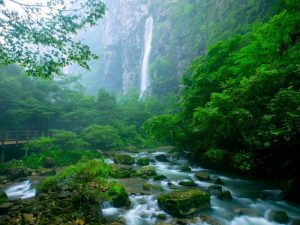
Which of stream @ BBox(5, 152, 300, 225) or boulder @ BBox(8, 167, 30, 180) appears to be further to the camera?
boulder @ BBox(8, 167, 30, 180)

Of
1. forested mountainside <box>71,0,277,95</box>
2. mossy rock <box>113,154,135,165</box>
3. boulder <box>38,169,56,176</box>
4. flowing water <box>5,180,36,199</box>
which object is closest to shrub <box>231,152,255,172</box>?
forested mountainside <box>71,0,277,95</box>

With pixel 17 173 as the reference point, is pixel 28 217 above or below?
below

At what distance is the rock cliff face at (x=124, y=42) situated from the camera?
73875 mm

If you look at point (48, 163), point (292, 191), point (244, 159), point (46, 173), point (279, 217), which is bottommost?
point (279, 217)

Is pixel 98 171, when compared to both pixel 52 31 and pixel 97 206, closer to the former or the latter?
pixel 97 206

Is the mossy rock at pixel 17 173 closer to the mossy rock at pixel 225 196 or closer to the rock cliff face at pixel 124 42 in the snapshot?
the mossy rock at pixel 225 196

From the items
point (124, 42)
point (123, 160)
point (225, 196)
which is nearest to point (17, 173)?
point (123, 160)

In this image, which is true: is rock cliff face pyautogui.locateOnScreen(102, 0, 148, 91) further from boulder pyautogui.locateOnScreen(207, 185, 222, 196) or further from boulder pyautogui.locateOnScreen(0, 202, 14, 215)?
boulder pyautogui.locateOnScreen(0, 202, 14, 215)

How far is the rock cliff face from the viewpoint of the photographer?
242 ft

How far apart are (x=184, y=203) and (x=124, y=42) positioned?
78.6m

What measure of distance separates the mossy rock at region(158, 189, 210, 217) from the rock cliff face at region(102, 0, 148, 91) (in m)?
62.2

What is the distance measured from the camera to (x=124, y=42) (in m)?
82.1

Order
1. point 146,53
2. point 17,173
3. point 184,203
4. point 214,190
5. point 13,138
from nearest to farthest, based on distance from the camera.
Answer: point 184,203
point 214,190
point 17,173
point 13,138
point 146,53

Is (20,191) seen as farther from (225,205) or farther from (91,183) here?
(225,205)
